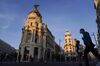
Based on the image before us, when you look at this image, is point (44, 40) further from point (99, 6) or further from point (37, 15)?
point (99, 6)

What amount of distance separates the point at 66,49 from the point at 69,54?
25.3 ft

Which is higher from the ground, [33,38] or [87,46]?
[33,38]

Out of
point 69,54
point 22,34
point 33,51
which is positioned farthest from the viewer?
point 69,54

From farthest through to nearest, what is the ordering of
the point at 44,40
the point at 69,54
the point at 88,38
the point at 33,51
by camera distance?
the point at 69,54 < the point at 44,40 < the point at 33,51 < the point at 88,38

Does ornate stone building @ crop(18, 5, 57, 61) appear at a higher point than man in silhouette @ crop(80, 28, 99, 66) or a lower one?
higher

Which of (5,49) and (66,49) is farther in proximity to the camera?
(5,49)

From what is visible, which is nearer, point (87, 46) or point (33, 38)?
point (87, 46)

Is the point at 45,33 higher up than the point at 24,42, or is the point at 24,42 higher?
the point at 45,33

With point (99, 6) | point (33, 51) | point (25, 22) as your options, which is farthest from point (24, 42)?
point (99, 6)

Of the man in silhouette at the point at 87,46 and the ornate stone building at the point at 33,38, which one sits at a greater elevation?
the ornate stone building at the point at 33,38

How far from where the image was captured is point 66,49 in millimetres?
116750

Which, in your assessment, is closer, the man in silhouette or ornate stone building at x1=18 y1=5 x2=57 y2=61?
the man in silhouette

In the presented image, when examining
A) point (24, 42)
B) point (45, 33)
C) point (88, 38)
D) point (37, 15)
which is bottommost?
point (88, 38)

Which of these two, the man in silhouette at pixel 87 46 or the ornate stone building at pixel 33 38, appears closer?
the man in silhouette at pixel 87 46
